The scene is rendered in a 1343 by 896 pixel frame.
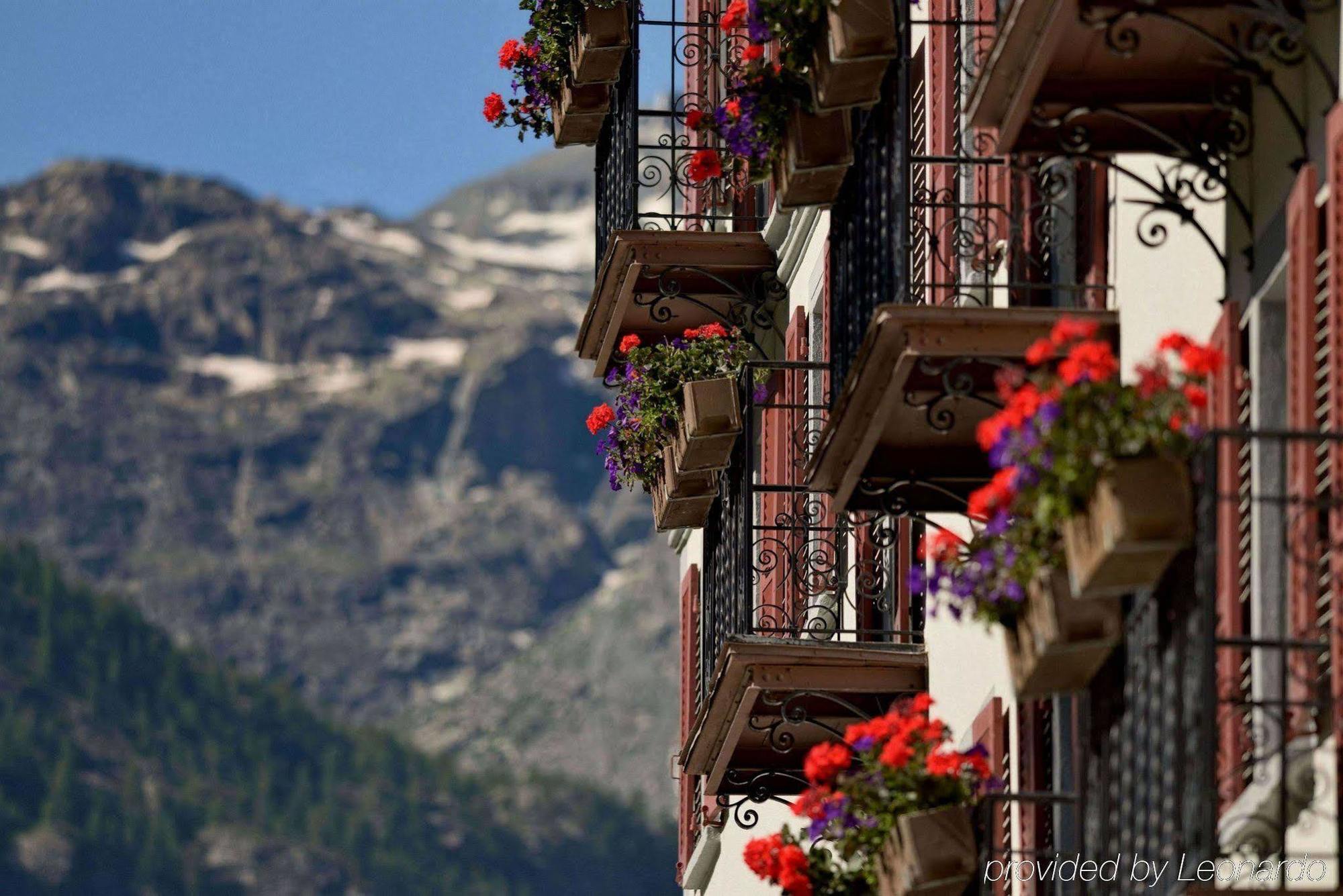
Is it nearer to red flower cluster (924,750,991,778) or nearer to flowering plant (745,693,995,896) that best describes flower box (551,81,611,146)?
flowering plant (745,693,995,896)

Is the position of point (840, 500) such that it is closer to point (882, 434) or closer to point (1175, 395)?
point (882, 434)

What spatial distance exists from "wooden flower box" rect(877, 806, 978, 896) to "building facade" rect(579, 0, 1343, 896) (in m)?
0.20

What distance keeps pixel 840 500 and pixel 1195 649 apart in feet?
15.9

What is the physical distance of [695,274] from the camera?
61.1 feet

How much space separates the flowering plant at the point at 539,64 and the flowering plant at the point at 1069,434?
11.8 m

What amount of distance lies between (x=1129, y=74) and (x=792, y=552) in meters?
9.04

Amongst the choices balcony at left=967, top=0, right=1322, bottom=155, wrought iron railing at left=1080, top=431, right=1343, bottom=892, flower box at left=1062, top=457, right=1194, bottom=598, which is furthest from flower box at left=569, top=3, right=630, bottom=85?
flower box at left=1062, top=457, right=1194, bottom=598

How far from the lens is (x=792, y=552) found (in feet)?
60.2

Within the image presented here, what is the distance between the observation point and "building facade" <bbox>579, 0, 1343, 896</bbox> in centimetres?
827

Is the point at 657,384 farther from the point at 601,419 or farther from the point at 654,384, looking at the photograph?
the point at 601,419

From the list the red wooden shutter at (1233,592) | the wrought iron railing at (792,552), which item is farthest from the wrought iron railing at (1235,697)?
the wrought iron railing at (792,552)

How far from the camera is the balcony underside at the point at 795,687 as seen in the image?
50.0 feet

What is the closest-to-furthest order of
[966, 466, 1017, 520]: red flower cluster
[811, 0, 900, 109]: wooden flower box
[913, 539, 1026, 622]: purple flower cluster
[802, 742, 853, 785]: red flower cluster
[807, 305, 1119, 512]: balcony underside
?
[966, 466, 1017, 520]: red flower cluster, [913, 539, 1026, 622]: purple flower cluster, [802, 742, 853, 785]: red flower cluster, [807, 305, 1119, 512]: balcony underside, [811, 0, 900, 109]: wooden flower box

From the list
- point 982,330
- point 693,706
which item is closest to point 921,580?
point 982,330
